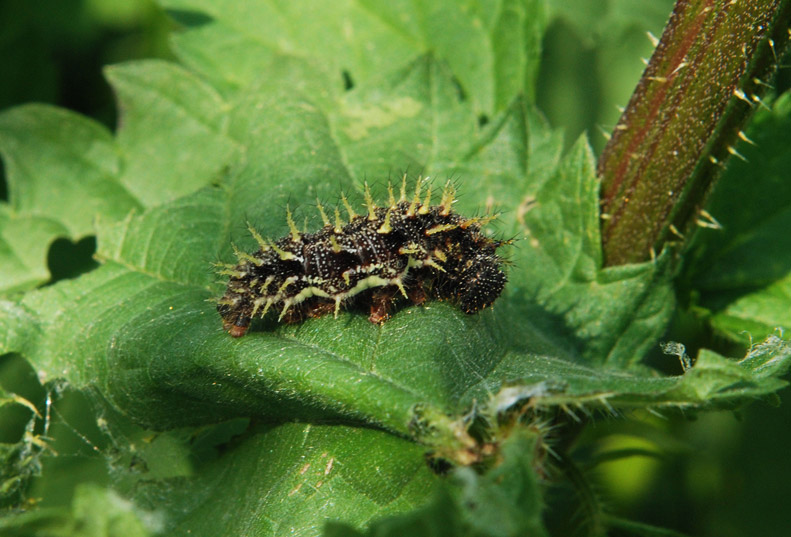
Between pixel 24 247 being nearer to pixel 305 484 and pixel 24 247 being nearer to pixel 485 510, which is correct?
pixel 305 484

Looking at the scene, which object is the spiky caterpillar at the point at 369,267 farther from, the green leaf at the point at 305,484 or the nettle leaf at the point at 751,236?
the nettle leaf at the point at 751,236

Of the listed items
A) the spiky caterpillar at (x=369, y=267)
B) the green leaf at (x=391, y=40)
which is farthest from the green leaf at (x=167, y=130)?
the spiky caterpillar at (x=369, y=267)

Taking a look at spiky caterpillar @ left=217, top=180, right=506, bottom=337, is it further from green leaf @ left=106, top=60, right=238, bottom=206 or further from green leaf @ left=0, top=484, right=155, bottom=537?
green leaf @ left=106, top=60, right=238, bottom=206

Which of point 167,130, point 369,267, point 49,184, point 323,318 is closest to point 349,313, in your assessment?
point 323,318

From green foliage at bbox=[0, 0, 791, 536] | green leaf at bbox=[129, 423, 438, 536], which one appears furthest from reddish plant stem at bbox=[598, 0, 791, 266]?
green leaf at bbox=[129, 423, 438, 536]

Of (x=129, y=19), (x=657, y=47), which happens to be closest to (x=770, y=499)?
(x=657, y=47)
